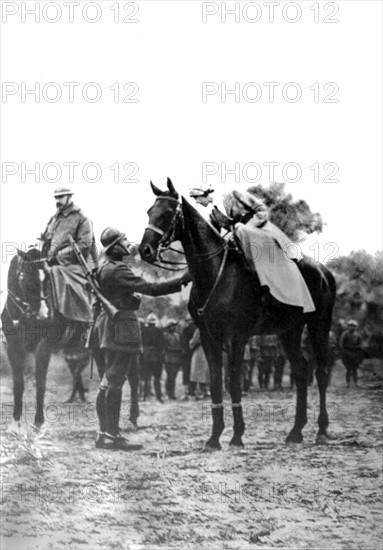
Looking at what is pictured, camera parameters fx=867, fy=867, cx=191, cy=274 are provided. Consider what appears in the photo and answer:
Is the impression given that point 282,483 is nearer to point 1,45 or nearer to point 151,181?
point 151,181

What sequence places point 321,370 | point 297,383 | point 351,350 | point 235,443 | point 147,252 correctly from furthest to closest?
point 351,350
point 321,370
point 297,383
point 235,443
point 147,252

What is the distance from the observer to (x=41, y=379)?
279 inches

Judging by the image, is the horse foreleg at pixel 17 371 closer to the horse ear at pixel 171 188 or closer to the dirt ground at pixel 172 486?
the dirt ground at pixel 172 486

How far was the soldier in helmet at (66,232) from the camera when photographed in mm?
7062

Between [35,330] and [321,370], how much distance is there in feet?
8.23

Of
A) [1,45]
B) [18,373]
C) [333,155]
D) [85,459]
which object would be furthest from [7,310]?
[333,155]

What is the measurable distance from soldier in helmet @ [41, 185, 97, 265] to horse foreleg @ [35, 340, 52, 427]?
28.7 inches

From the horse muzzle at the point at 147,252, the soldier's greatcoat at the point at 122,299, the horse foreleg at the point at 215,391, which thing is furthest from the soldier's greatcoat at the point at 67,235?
the horse foreleg at the point at 215,391

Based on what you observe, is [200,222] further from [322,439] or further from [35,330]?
[322,439]

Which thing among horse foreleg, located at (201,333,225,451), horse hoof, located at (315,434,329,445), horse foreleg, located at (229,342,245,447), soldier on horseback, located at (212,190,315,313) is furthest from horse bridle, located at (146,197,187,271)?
horse hoof, located at (315,434,329,445)

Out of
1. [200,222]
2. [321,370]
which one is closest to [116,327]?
[200,222]

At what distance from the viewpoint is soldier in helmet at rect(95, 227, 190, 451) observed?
6.96 meters

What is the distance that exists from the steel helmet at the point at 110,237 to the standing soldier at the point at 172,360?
825 millimetres

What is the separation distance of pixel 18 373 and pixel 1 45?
285cm
